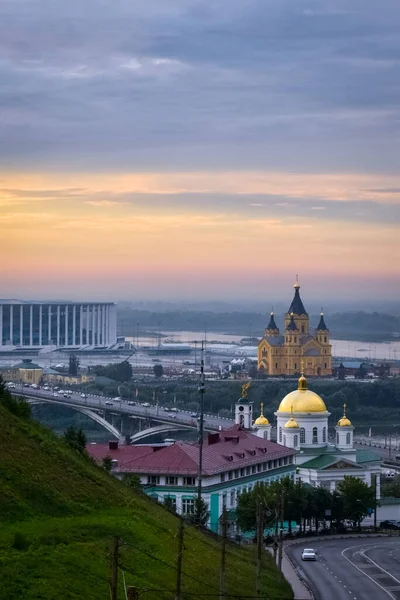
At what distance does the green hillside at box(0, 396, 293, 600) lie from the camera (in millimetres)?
24922

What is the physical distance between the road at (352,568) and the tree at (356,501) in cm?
344

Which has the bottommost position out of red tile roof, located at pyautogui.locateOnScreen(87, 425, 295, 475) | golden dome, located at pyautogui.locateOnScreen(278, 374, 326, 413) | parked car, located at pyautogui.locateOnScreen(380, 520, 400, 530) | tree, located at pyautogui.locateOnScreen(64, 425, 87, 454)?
parked car, located at pyautogui.locateOnScreen(380, 520, 400, 530)

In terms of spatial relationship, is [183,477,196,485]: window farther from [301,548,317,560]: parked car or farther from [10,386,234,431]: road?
[10,386,234,431]: road

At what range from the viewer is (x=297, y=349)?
584ft

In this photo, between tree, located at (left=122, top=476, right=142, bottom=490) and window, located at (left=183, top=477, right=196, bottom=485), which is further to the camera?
window, located at (left=183, top=477, right=196, bottom=485)

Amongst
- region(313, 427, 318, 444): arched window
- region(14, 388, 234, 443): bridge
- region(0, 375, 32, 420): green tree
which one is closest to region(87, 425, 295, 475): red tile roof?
region(313, 427, 318, 444): arched window

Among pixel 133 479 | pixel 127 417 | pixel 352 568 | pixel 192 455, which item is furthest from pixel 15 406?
pixel 127 417

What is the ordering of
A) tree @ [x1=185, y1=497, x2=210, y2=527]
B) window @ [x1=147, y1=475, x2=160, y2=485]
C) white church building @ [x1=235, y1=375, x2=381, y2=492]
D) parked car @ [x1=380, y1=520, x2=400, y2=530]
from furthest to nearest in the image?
white church building @ [x1=235, y1=375, x2=381, y2=492] < parked car @ [x1=380, y1=520, x2=400, y2=530] < window @ [x1=147, y1=475, x2=160, y2=485] < tree @ [x1=185, y1=497, x2=210, y2=527]

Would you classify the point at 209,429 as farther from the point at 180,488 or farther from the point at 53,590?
the point at 53,590

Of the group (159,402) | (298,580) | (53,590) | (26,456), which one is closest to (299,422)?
(298,580)

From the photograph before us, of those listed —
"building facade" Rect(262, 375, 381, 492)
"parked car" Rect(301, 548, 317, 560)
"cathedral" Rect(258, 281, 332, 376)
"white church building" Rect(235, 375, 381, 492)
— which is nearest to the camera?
"parked car" Rect(301, 548, 317, 560)

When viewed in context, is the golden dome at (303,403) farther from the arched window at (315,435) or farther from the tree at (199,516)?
the tree at (199,516)

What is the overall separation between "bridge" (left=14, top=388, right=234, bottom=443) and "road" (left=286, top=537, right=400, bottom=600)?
144 feet

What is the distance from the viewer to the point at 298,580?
3953cm
